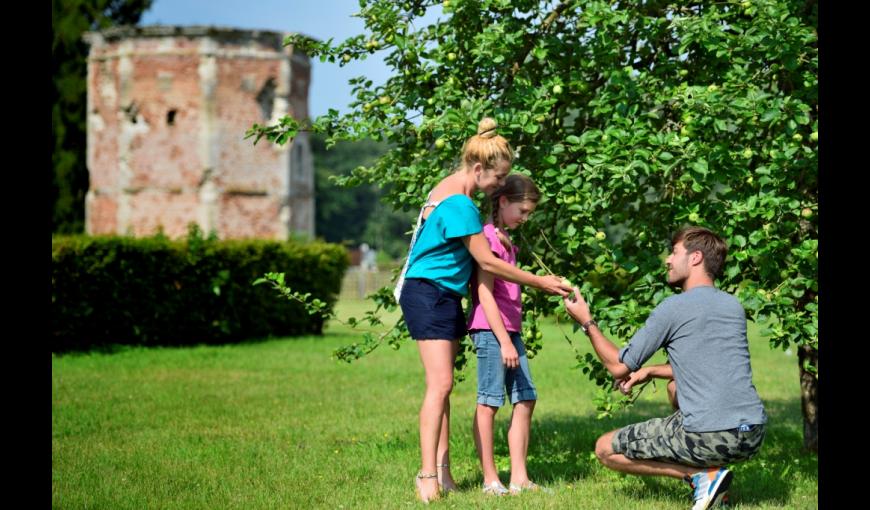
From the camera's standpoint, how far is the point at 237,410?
9727 mm

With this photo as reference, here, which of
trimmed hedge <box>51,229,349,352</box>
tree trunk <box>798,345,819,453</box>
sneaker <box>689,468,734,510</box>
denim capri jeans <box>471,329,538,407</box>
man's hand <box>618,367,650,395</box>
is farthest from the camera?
trimmed hedge <box>51,229,349,352</box>

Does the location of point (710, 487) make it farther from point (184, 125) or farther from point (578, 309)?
point (184, 125)

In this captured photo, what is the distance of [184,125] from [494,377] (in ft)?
71.5

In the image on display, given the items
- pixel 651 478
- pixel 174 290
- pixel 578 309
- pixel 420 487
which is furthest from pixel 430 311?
pixel 174 290

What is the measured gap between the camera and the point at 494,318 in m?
5.40

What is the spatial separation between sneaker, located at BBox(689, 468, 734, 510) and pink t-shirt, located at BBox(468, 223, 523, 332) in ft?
4.41

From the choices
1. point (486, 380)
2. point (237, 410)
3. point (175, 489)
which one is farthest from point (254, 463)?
point (237, 410)

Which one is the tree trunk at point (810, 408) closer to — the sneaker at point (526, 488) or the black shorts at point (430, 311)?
the sneaker at point (526, 488)

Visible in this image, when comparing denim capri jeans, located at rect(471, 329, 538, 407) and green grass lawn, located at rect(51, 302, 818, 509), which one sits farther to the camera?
green grass lawn, located at rect(51, 302, 818, 509)

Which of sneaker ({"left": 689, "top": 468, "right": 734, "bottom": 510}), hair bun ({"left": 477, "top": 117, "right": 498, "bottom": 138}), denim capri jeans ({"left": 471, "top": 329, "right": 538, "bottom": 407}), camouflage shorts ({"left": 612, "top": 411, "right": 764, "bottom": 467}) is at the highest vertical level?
hair bun ({"left": 477, "top": 117, "right": 498, "bottom": 138})

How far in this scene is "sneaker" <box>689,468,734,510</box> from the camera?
4.79 meters

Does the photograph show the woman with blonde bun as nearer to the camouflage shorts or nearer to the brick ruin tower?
the camouflage shorts

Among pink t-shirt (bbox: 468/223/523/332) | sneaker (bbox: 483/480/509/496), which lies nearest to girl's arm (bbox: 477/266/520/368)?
pink t-shirt (bbox: 468/223/523/332)
